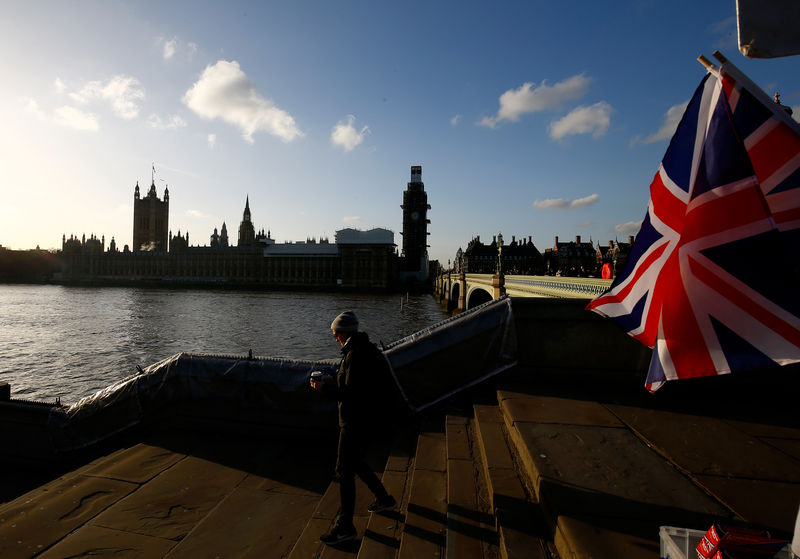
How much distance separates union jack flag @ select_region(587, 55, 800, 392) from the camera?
1.97 metres

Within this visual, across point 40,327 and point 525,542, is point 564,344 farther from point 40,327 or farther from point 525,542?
point 40,327

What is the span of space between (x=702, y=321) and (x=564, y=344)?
3.18 m

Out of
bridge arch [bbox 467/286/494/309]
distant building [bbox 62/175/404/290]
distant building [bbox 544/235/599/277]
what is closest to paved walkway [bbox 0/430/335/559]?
bridge arch [bbox 467/286/494/309]

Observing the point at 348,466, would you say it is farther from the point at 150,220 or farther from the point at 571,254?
the point at 150,220

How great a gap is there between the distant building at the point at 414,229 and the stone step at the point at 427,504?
113892mm

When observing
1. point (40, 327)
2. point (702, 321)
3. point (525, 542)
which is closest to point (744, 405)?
point (702, 321)

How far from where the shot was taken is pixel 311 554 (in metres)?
3.00

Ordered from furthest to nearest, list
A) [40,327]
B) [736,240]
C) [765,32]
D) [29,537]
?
1. [40,327]
2. [29,537]
3. [736,240]
4. [765,32]

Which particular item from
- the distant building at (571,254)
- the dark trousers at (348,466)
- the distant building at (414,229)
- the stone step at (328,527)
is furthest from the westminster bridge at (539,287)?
the distant building at (414,229)

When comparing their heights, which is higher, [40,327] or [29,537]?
[29,537]

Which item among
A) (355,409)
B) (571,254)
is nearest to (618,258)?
(355,409)

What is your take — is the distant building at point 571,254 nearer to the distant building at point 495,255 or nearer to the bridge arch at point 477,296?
the distant building at point 495,255

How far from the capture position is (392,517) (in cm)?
329

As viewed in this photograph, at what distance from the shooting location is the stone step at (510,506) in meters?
2.34
